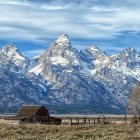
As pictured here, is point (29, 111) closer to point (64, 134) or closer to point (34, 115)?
point (34, 115)

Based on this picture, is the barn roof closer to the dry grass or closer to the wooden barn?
the wooden barn

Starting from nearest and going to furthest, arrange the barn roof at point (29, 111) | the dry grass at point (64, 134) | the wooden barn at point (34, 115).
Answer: the dry grass at point (64, 134) → the wooden barn at point (34, 115) → the barn roof at point (29, 111)

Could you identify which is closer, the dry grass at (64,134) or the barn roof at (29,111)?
the dry grass at (64,134)

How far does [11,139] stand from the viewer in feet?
199

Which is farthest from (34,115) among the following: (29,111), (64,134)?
(64,134)

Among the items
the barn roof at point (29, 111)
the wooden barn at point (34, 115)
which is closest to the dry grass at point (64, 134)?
the wooden barn at point (34, 115)

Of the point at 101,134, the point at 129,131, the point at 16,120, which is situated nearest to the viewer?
the point at 101,134

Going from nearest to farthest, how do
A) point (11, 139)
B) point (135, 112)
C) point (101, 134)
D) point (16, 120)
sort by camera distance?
point (11, 139) < point (101, 134) < point (16, 120) < point (135, 112)

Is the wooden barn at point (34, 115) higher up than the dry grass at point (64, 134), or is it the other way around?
the wooden barn at point (34, 115)

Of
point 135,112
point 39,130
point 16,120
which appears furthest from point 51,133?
point 135,112

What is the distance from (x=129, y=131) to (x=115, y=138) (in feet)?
37.8

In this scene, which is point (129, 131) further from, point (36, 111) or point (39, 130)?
point (36, 111)

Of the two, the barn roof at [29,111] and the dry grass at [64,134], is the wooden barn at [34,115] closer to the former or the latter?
the barn roof at [29,111]

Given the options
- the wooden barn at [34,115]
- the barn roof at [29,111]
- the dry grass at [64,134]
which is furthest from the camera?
the barn roof at [29,111]
